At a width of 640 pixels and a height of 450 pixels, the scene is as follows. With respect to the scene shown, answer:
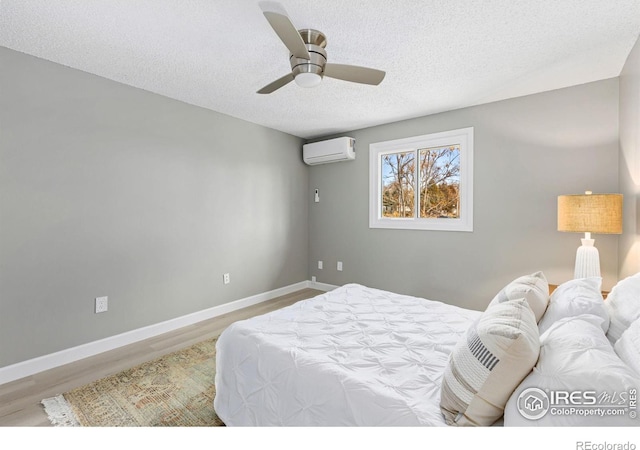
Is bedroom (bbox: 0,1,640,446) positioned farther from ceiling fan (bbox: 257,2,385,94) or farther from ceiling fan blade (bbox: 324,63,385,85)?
ceiling fan blade (bbox: 324,63,385,85)

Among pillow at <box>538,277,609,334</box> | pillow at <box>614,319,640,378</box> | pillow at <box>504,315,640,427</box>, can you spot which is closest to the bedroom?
pillow at <box>538,277,609,334</box>

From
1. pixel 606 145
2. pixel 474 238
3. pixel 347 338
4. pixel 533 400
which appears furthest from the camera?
pixel 474 238

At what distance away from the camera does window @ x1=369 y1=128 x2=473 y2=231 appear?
349cm

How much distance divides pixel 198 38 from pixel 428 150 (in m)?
2.81

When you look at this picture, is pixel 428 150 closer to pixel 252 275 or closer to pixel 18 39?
pixel 252 275

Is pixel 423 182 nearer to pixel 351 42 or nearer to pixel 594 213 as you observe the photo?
pixel 594 213

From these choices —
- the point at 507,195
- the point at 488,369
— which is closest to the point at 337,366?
the point at 488,369

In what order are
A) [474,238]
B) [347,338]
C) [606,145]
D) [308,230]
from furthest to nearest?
[308,230]
[474,238]
[606,145]
[347,338]

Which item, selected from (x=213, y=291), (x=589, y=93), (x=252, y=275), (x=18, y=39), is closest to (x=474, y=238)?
(x=589, y=93)

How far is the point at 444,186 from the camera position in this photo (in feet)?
12.2

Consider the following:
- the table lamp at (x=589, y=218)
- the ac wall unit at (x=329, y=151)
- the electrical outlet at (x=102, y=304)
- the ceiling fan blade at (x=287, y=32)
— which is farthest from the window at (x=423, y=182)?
the electrical outlet at (x=102, y=304)

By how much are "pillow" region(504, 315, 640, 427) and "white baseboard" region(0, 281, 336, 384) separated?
3.12m

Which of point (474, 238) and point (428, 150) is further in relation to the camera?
point (428, 150)

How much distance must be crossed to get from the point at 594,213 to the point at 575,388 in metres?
1.97
